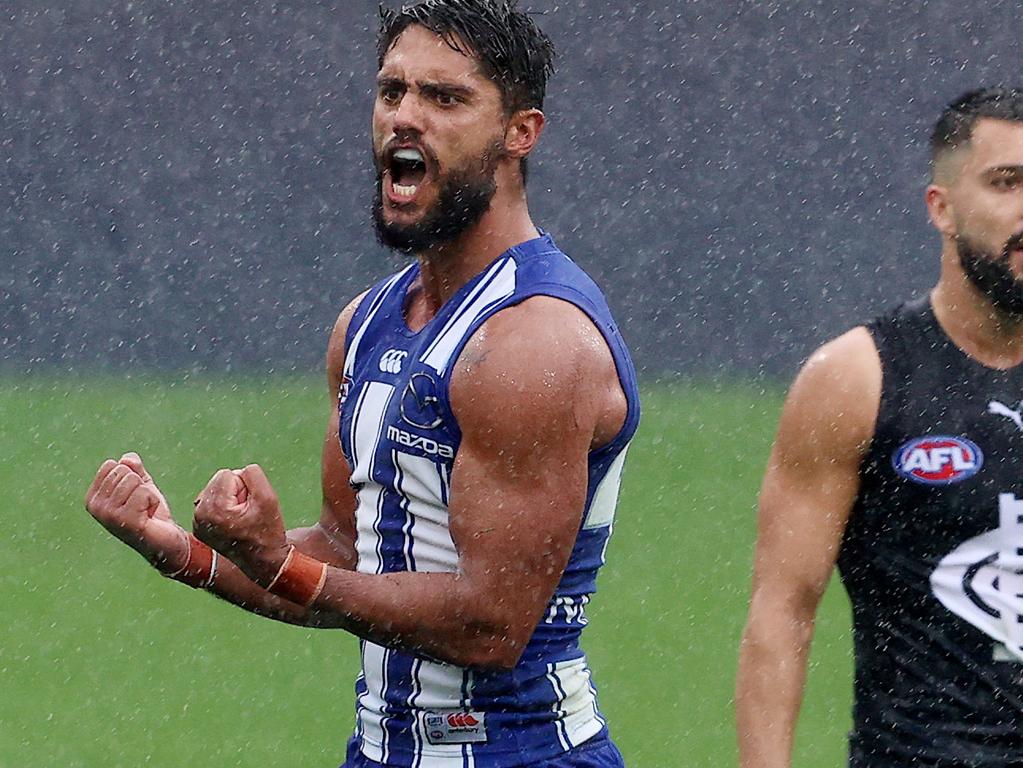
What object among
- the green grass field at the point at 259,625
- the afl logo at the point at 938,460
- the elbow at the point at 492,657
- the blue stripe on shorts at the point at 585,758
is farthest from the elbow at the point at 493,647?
the green grass field at the point at 259,625

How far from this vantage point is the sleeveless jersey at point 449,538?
3352 millimetres

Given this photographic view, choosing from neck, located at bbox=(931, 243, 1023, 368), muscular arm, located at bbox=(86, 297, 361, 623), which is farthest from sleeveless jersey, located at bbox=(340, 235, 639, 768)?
neck, located at bbox=(931, 243, 1023, 368)

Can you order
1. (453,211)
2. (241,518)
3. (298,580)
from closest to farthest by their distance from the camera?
(241,518) < (298,580) < (453,211)

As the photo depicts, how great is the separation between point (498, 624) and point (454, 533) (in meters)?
0.17

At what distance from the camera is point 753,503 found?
8836 millimetres

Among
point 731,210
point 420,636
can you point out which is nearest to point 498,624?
point 420,636

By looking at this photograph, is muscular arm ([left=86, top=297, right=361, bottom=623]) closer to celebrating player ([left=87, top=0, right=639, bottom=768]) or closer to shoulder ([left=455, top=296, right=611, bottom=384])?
celebrating player ([left=87, top=0, right=639, bottom=768])

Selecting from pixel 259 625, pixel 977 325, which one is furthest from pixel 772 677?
pixel 259 625

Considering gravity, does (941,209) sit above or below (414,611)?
above

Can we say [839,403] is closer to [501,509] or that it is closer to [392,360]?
[501,509]

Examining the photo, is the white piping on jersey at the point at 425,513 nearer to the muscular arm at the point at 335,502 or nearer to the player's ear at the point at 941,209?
the muscular arm at the point at 335,502

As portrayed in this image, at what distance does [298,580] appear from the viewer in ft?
10.4

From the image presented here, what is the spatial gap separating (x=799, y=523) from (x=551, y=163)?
798 cm

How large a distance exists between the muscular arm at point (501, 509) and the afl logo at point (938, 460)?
0.54m
